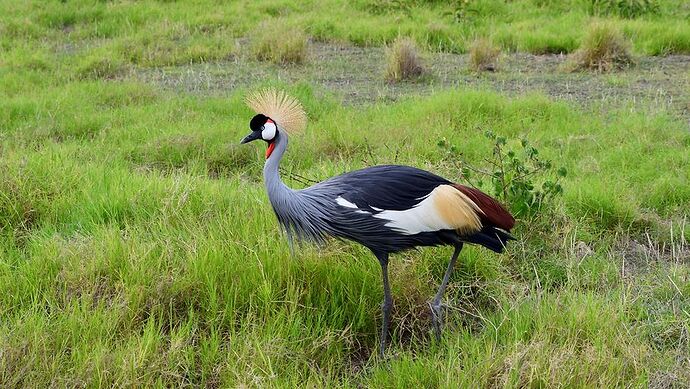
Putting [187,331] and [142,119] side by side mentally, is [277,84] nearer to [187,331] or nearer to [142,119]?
[142,119]

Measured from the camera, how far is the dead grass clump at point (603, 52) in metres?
7.28

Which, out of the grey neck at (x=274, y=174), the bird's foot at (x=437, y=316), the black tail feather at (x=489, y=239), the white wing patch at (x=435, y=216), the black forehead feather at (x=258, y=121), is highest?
the black forehead feather at (x=258, y=121)

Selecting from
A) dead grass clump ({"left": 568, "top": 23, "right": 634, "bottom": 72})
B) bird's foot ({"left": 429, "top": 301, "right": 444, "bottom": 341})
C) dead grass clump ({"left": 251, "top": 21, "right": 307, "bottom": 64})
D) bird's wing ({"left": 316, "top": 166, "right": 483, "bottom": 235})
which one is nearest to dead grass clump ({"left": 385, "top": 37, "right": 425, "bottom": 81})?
dead grass clump ({"left": 251, "top": 21, "right": 307, "bottom": 64})

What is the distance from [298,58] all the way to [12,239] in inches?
→ 194

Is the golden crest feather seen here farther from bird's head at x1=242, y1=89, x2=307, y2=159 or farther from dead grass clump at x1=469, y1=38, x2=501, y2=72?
dead grass clump at x1=469, y1=38, x2=501, y2=72

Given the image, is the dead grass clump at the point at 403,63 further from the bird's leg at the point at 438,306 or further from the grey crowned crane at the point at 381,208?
the bird's leg at the point at 438,306

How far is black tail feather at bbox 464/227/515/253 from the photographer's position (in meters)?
2.78

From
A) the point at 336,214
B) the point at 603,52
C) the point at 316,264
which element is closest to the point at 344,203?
the point at 336,214

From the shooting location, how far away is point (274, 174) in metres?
2.76

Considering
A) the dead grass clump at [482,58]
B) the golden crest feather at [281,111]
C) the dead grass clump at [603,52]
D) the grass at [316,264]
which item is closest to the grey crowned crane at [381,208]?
the golden crest feather at [281,111]

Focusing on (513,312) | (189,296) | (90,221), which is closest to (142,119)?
(90,221)

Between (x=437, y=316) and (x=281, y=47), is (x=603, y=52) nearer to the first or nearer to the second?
(x=281, y=47)

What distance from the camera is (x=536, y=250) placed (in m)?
3.54

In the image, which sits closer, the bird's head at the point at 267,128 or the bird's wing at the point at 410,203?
the bird's wing at the point at 410,203
